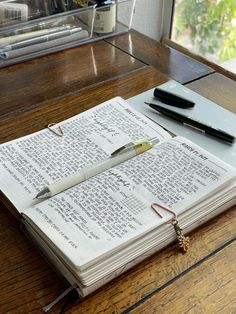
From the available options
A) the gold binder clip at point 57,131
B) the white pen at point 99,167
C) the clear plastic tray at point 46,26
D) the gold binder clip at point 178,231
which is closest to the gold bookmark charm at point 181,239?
the gold binder clip at point 178,231

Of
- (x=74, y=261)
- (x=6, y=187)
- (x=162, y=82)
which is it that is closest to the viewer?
(x=74, y=261)

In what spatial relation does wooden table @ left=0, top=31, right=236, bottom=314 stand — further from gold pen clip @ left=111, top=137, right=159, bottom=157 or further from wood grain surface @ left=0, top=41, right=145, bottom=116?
gold pen clip @ left=111, top=137, right=159, bottom=157

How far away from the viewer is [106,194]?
0.63 meters

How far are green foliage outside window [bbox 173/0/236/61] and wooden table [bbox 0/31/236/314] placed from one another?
2.49 ft

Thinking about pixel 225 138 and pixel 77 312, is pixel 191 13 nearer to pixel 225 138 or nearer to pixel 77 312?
pixel 225 138

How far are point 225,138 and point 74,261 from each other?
14.7 inches

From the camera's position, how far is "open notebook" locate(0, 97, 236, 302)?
1.83 feet

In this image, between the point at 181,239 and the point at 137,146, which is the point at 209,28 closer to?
the point at 137,146

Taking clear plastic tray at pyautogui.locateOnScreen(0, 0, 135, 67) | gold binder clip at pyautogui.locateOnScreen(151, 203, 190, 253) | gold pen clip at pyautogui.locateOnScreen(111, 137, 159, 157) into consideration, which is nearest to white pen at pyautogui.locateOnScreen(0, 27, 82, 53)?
clear plastic tray at pyautogui.locateOnScreen(0, 0, 135, 67)

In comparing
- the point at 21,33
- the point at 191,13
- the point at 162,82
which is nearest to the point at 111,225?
the point at 162,82

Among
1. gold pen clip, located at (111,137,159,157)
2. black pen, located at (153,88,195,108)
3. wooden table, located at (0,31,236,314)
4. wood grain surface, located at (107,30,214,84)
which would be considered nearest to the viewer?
wooden table, located at (0,31,236,314)

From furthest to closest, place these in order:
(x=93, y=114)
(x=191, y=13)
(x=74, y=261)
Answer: (x=191, y=13) → (x=93, y=114) → (x=74, y=261)

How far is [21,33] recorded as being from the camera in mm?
1059

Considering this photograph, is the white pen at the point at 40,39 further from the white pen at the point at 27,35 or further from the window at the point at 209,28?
the window at the point at 209,28
